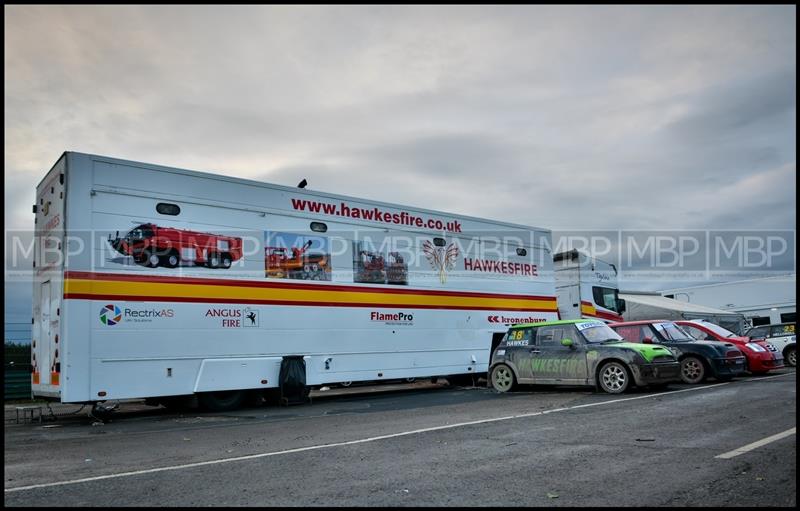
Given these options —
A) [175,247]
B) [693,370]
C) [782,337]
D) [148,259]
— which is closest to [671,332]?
[693,370]

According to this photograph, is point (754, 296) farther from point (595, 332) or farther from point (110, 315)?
point (110, 315)

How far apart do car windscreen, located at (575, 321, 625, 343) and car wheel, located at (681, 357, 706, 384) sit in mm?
3005

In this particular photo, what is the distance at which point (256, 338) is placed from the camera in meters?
12.5

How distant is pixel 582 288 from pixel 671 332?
5.39 m

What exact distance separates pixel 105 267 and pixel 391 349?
6294 millimetres

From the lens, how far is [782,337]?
2372 centimetres

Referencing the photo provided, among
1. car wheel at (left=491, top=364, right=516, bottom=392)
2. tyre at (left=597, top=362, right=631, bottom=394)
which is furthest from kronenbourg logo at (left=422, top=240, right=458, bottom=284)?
tyre at (left=597, top=362, right=631, bottom=394)

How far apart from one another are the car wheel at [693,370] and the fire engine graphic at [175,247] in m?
10.8

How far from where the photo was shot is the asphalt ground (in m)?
5.24

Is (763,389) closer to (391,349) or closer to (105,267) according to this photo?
(391,349)

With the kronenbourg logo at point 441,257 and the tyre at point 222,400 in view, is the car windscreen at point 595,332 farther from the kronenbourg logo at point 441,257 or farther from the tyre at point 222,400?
the tyre at point 222,400

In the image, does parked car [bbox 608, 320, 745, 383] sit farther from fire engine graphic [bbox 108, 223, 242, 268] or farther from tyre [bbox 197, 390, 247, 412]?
fire engine graphic [bbox 108, 223, 242, 268]

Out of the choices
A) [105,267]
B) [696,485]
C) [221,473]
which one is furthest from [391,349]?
[696,485]

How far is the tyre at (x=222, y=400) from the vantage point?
39.5 feet
